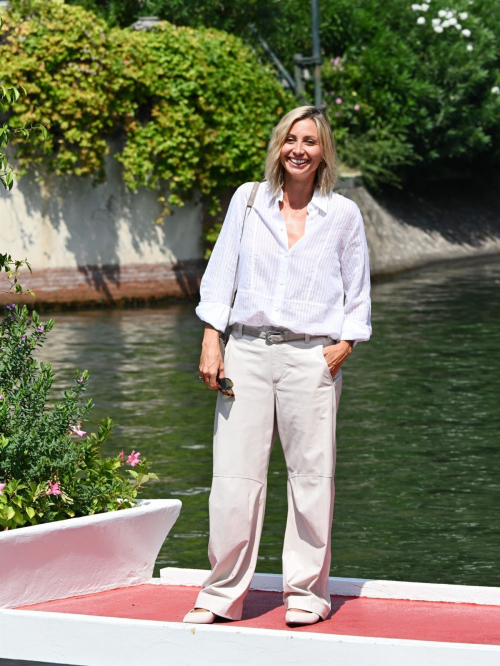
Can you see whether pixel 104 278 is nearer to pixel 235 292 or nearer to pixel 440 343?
pixel 440 343

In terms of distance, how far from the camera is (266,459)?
4996mm

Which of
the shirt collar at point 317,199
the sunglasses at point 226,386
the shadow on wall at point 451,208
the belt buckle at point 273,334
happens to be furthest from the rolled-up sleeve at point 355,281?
the shadow on wall at point 451,208

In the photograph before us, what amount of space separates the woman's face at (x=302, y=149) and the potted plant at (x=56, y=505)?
1.19 meters

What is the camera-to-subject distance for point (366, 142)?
27.6 metres

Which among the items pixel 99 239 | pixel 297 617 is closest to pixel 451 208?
pixel 99 239

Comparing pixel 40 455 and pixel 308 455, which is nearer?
pixel 308 455

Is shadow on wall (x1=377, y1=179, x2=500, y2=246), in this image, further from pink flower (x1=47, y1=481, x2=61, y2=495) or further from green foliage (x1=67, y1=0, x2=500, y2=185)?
pink flower (x1=47, y1=481, x2=61, y2=495)

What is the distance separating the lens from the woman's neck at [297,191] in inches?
201

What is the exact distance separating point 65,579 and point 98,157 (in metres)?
15.7

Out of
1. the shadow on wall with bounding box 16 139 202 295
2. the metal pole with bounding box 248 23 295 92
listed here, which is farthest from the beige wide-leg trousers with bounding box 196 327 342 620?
the metal pole with bounding box 248 23 295 92

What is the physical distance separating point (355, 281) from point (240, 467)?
0.79 meters

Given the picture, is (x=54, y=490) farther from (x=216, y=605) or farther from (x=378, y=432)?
(x=378, y=432)

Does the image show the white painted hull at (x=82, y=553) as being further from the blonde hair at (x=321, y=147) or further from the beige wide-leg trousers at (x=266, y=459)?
the blonde hair at (x=321, y=147)

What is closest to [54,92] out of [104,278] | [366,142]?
[104,278]
